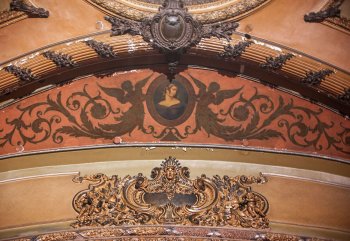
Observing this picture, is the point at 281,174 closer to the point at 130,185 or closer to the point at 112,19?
the point at 130,185

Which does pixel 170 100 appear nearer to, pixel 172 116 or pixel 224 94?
pixel 172 116

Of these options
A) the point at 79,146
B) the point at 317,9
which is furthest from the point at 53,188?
the point at 317,9

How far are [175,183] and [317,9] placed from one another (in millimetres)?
2264

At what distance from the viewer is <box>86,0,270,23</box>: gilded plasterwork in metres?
4.81

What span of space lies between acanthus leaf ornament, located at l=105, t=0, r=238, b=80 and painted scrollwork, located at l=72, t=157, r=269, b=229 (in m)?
1.34

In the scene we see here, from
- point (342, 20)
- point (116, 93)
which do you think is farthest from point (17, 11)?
point (342, 20)

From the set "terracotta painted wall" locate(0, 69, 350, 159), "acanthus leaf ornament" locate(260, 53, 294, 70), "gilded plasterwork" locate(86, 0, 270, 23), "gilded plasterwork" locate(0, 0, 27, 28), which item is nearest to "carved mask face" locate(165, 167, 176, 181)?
"terracotta painted wall" locate(0, 69, 350, 159)

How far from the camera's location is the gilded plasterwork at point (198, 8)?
4.81m

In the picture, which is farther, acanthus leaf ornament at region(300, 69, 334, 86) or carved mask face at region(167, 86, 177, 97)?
carved mask face at region(167, 86, 177, 97)

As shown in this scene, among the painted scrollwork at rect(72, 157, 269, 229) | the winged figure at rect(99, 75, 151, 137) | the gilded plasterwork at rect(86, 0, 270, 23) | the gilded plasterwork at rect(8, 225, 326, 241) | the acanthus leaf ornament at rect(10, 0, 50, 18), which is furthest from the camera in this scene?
the winged figure at rect(99, 75, 151, 137)

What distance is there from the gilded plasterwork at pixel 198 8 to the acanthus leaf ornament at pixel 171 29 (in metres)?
0.06

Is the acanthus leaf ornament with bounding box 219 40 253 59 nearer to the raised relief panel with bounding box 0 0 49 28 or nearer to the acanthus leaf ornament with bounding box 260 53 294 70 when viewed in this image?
the acanthus leaf ornament with bounding box 260 53 294 70

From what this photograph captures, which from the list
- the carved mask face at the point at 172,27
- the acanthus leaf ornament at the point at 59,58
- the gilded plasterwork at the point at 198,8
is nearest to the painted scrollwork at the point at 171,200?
the acanthus leaf ornament at the point at 59,58

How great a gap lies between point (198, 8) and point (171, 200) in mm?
1984
